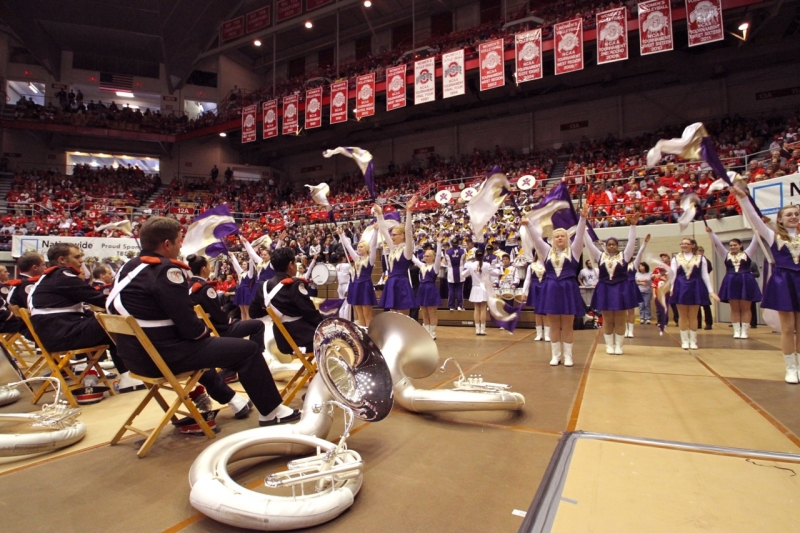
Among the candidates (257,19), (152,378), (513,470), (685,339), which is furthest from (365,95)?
(513,470)

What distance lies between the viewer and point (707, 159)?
13.0 ft

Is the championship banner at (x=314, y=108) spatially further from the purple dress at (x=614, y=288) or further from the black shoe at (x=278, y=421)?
the black shoe at (x=278, y=421)

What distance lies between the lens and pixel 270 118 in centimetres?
2445

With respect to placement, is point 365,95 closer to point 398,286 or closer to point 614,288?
point 398,286

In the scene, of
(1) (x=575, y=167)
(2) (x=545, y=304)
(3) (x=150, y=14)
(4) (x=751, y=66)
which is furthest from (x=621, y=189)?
(3) (x=150, y=14)

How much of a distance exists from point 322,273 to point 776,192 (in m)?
11.2

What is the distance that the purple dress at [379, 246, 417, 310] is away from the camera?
7.02 m

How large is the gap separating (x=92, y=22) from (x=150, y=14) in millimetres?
4168

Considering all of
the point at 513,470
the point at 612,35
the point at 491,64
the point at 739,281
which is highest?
the point at 491,64

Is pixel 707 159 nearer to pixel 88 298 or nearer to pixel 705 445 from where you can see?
pixel 705 445

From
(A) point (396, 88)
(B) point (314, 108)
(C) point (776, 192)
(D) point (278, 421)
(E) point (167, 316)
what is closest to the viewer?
(E) point (167, 316)

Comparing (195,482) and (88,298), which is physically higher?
(88,298)

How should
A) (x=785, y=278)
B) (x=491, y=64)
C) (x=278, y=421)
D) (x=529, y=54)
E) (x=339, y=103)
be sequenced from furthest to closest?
(x=339, y=103) < (x=491, y=64) < (x=529, y=54) < (x=785, y=278) < (x=278, y=421)

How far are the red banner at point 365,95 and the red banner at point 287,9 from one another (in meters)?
9.48
